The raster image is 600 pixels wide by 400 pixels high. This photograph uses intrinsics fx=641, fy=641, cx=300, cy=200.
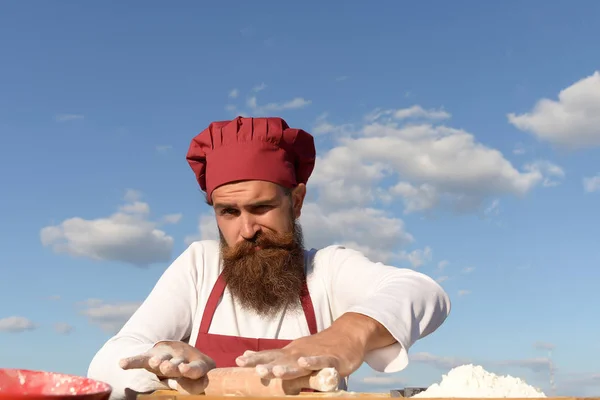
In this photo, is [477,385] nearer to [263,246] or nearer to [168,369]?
[168,369]

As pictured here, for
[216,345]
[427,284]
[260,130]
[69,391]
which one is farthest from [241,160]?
[69,391]

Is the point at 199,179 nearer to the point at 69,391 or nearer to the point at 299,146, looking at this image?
the point at 299,146

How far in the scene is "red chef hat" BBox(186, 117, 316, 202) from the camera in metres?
3.45

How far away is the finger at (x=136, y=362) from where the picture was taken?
2.09 m

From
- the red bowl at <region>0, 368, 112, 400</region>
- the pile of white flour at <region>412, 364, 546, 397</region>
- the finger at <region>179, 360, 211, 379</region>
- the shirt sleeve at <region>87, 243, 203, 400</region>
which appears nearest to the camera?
the red bowl at <region>0, 368, 112, 400</region>

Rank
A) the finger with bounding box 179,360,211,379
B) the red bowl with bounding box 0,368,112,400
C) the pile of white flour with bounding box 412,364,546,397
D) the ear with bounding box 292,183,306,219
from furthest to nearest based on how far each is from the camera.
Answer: the ear with bounding box 292,183,306,219, the finger with bounding box 179,360,211,379, the pile of white flour with bounding box 412,364,546,397, the red bowl with bounding box 0,368,112,400

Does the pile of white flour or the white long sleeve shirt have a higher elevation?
the white long sleeve shirt

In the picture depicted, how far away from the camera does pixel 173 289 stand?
345 centimetres

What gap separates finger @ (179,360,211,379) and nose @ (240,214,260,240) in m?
1.38

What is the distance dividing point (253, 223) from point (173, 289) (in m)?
0.56

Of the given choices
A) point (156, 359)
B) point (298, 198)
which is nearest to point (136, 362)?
point (156, 359)

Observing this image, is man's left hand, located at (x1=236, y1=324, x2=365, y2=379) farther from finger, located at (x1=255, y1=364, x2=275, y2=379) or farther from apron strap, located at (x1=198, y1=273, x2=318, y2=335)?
apron strap, located at (x1=198, y1=273, x2=318, y2=335)

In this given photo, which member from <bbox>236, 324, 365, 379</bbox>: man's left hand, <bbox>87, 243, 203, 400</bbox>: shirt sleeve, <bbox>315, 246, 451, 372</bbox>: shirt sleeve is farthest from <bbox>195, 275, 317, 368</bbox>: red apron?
<bbox>236, 324, 365, 379</bbox>: man's left hand

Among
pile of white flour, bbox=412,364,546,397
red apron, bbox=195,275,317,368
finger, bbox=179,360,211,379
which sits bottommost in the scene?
pile of white flour, bbox=412,364,546,397
